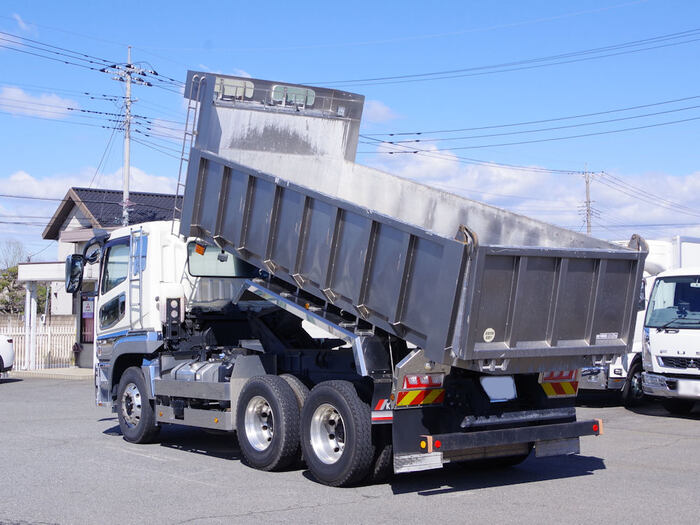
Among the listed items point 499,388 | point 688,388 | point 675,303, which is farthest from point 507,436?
point 675,303

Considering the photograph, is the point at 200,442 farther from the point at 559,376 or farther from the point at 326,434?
the point at 559,376

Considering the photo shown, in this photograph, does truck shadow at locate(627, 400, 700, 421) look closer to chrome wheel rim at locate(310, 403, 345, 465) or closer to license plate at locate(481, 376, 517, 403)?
license plate at locate(481, 376, 517, 403)

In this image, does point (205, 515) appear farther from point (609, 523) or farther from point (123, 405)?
point (123, 405)

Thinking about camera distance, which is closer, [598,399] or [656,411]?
[656,411]

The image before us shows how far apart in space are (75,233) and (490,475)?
88.4 feet

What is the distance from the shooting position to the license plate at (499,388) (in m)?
7.98

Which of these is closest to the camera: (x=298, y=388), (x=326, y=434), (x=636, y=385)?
(x=326, y=434)

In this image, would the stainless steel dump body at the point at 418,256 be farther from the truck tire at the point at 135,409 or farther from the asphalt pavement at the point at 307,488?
the truck tire at the point at 135,409

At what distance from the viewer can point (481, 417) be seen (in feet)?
26.2

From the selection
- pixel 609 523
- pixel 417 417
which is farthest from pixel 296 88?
pixel 609 523

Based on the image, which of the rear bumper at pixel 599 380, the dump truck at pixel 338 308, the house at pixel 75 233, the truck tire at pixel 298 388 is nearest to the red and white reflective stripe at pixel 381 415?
the dump truck at pixel 338 308

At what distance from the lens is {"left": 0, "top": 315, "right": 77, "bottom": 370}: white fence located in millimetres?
27656

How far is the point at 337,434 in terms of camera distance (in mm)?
8445

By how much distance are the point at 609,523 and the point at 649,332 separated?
7.95 metres
